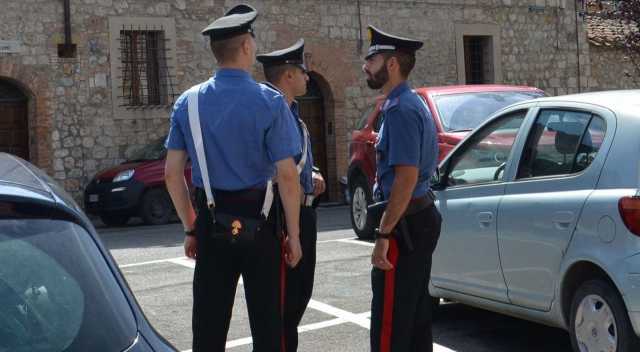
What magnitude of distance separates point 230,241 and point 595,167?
87.4 inches

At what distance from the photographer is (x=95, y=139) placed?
20766 mm

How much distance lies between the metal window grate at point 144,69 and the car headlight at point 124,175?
9.88ft

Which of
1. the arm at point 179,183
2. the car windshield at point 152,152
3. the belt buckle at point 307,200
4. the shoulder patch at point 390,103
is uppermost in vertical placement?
the shoulder patch at point 390,103

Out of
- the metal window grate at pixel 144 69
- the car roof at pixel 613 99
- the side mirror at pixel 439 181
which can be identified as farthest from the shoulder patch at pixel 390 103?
the metal window grate at pixel 144 69

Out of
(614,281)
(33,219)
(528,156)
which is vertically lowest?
(614,281)

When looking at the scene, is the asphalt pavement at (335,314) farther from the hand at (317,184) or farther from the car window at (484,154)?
the hand at (317,184)

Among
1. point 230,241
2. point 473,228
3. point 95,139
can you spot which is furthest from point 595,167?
point 95,139

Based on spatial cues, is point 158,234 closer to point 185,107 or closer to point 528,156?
point 528,156

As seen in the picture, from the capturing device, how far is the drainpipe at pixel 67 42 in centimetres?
2044

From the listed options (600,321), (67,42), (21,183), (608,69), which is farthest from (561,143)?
(608,69)

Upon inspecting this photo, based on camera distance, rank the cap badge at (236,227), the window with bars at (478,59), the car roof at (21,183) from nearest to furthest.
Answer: the car roof at (21,183) → the cap badge at (236,227) → the window with bars at (478,59)

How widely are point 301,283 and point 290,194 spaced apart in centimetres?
87

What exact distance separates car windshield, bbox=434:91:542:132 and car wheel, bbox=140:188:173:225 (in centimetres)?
768

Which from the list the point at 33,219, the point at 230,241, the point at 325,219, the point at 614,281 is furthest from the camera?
the point at 325,219
